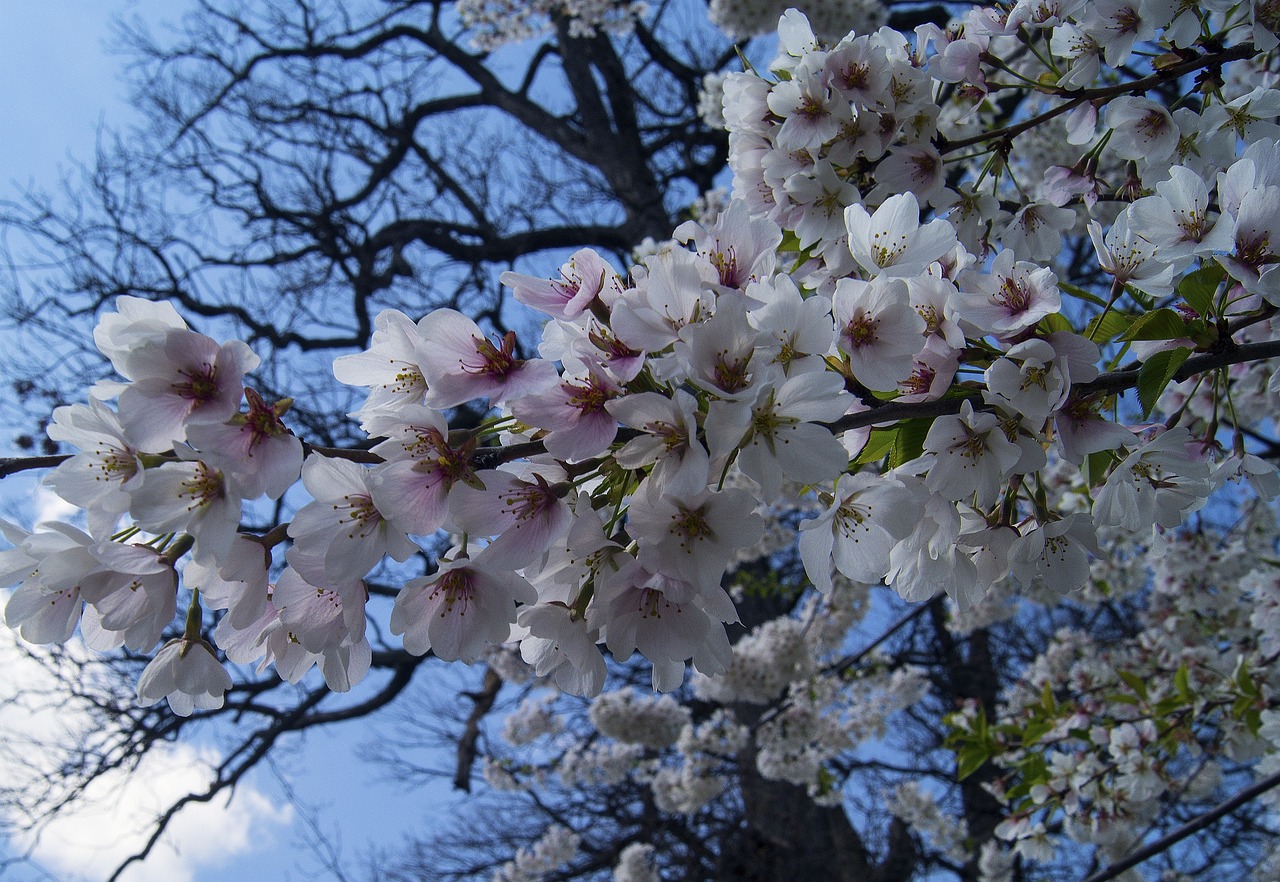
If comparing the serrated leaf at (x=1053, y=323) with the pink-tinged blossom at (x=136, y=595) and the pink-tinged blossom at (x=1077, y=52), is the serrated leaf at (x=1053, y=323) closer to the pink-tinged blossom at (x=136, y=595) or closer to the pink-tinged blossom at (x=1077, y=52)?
the pink-tinged blossom at (x=1077, y=52)

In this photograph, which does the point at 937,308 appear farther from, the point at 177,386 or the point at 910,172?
the point at 177,386

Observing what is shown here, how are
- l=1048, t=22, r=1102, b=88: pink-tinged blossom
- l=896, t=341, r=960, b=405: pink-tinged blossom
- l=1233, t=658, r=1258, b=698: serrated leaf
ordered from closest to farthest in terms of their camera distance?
l=896, t=341, r=960, b=405: pink-tinged blossom → l=1048, t=22, r=1102, b=88: pink-tinged blossom → l=1233, t=658, r=1258, b=698: serrated leaf

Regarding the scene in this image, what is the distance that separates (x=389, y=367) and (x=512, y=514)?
31 centimetres

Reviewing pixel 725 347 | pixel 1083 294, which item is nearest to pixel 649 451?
pixel 725 347

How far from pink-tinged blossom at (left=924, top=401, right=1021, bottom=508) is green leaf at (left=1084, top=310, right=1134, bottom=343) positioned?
0.31 meters

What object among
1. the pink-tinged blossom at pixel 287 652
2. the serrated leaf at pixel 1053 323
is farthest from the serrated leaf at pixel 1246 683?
the pink-tinged blossom at pixel 287 652

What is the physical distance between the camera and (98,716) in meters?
6.11

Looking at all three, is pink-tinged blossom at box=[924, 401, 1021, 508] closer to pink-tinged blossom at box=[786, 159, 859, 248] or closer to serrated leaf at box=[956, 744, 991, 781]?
pink-tinged blossom at box=[786, 159, 859, 248]

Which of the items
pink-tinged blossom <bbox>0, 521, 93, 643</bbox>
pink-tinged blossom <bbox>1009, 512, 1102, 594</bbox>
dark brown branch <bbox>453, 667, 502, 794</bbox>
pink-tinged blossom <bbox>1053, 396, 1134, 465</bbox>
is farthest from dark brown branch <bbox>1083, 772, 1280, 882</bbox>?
dark brown branch <bbox>453, 667, 502, 794</bbox>

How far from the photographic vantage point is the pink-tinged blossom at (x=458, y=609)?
93 cm

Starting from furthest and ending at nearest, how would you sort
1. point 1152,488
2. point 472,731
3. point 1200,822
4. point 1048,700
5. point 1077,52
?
point 472,731 → point 1048,700 → point 1200,822 → point 1077,52 → point 1152,488

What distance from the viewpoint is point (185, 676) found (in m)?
1.05

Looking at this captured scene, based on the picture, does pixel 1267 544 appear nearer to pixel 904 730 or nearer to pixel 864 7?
→ pixel 864 7

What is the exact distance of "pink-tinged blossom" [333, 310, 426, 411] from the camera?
3.33 ft
